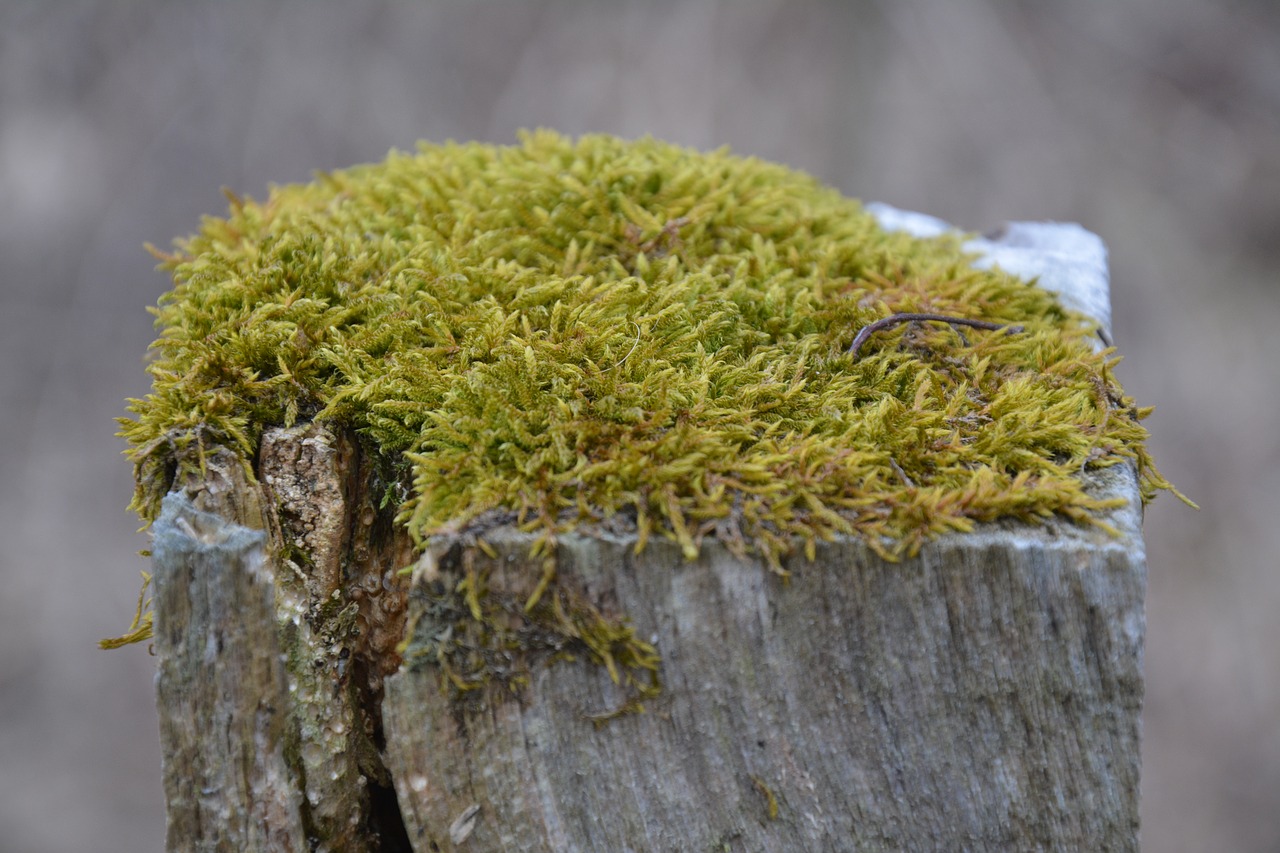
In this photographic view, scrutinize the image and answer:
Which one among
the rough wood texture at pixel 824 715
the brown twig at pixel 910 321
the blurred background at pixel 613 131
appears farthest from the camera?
the blurred background at pixel 613 131

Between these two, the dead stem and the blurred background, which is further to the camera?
the blurred background

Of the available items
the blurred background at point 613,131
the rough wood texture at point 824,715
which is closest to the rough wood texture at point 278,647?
the rough wood texture at point 824,715

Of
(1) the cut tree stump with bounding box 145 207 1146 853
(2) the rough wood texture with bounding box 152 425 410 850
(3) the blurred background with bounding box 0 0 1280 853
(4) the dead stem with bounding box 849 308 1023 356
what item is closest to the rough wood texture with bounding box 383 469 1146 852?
(1) the cut tree stump with bounding box 145 207 1146 853

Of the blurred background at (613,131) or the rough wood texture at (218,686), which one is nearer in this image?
the rough wood texture at (218,686)

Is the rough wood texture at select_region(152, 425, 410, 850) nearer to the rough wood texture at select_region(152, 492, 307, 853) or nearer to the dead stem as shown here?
the rough wood texture at select_region(152, 492, 307, 853)

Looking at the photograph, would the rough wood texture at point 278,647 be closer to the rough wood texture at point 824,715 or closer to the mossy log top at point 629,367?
the mossy log top at point 629,367

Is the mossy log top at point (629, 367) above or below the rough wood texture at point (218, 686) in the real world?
above

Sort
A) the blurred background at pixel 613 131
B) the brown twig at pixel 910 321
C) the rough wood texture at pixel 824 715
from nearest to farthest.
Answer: the rough wood texture at pixel 824 715 < the brown twig at pixel 910 321 < the blurred background at pixel 613 131
